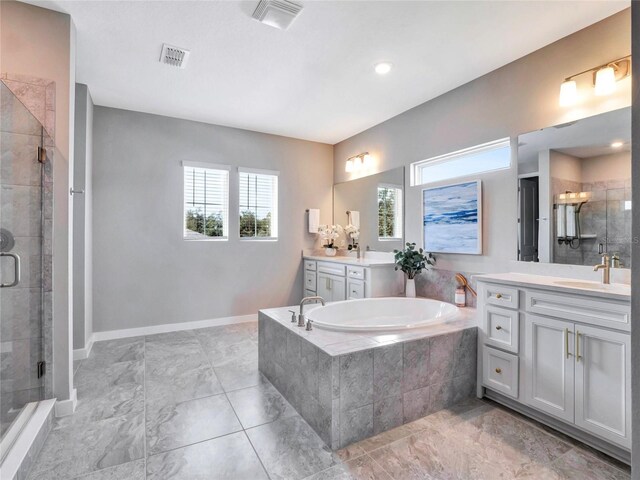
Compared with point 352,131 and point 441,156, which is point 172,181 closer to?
point 352,131

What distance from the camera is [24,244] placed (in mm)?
1939

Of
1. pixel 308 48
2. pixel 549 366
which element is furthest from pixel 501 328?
pixel 308 48

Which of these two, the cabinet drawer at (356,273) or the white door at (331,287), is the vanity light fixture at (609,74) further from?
the white door at (331,287)

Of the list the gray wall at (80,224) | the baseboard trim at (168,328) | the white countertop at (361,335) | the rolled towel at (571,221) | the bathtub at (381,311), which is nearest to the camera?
the white countertop at (361,335)

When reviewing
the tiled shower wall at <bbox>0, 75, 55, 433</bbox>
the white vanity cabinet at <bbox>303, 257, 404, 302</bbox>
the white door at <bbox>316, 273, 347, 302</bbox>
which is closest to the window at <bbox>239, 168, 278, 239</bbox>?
the white vanity cabinet at <bbox>303, 257, 404, 302</bbox>

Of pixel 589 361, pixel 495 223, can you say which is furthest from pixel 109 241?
pixel 589 361

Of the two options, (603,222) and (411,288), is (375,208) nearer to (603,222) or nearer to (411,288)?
(411,288)

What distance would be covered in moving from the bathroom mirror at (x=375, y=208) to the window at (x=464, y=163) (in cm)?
26

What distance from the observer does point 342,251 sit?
16.1 feet

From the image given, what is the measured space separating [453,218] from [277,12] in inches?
91.9

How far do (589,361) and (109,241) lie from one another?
440 cm

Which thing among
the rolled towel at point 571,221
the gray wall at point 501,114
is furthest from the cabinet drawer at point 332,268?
the rolled towel at point 571,221

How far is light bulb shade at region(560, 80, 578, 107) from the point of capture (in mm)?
2258

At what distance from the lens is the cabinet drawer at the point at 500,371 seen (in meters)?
2.12
